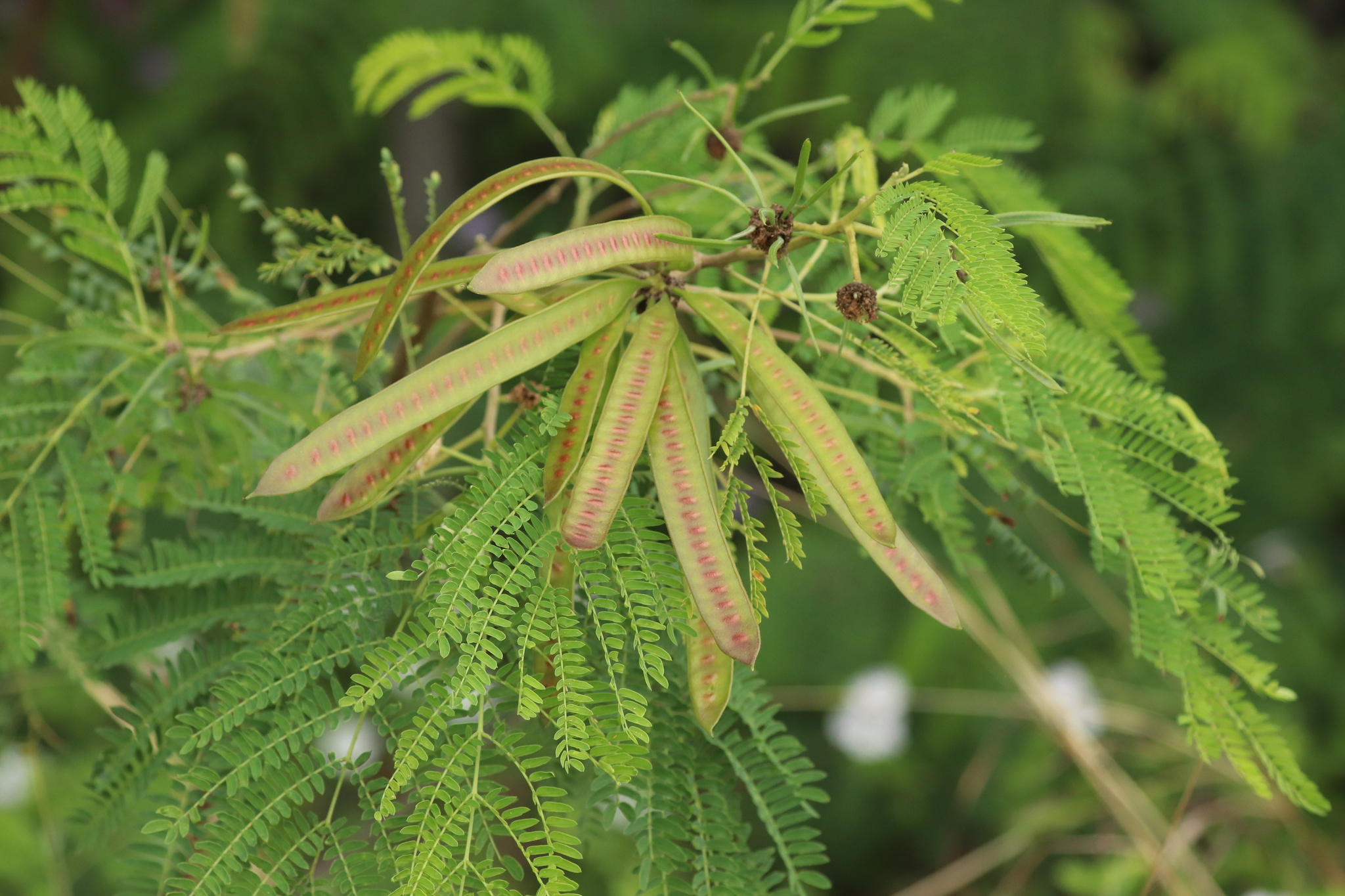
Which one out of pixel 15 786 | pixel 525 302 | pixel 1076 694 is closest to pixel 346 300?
pixel 525 302

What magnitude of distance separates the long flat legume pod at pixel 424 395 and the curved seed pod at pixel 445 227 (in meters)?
0.03

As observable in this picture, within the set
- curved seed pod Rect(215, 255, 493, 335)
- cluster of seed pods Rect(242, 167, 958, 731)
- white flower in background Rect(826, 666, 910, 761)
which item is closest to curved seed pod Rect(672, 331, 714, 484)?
cluster of seed pods Rect(242, 167, 958, 731)

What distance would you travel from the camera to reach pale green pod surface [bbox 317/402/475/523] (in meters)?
0.46

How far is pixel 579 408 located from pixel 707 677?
14 cm

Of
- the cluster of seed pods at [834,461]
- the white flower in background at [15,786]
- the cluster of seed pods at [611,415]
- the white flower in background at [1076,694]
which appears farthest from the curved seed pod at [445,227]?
the white flower in background at [15,786]

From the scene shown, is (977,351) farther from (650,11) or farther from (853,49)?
(650,11)

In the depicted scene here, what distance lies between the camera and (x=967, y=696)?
2070 millimetres

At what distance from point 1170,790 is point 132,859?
179 cm

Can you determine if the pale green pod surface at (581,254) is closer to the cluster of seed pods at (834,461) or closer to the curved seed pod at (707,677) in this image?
the cluster of seed pods at (834,461)

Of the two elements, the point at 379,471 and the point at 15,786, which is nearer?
the point at 379,471

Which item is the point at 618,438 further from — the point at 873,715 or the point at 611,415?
the point at 873,715

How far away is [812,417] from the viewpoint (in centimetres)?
44

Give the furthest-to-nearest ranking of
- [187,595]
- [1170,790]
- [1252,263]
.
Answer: [1252,263] < [1170,790] < [187,595]

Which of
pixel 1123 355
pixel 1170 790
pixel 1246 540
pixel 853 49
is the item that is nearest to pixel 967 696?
pixel 1170 790
